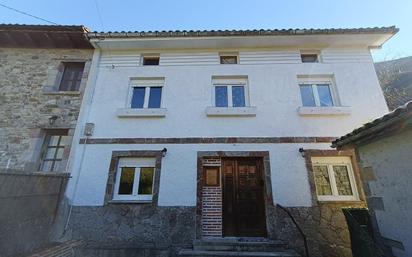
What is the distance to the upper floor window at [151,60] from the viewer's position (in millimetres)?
7633

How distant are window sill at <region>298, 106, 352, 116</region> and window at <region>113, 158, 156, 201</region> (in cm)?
474

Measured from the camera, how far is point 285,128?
626 centimetres

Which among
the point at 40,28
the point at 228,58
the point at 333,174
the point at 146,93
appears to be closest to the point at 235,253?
the point at 333,174

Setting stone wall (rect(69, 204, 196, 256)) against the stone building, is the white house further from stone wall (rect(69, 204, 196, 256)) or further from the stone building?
the stone building

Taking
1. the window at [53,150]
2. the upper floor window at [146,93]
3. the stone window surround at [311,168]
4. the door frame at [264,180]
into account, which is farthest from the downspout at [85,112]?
the stone window surround at [311,168]

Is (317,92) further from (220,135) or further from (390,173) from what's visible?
(390,173)

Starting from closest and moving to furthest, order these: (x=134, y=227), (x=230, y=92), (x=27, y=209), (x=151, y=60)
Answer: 1. (x=27, y=209)
2. (x=134, y=227)
3. (x=230, y=92)
4. (x=151, y=60)

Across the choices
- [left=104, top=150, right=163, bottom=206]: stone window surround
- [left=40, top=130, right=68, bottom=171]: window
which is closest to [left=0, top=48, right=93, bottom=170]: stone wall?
[left=40, top=130, right=68, bottom=171]: window

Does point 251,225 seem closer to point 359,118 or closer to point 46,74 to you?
point 359,118

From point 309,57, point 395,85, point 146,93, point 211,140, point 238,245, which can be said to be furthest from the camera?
point 395,85

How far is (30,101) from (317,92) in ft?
30.6

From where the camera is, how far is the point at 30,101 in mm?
→ 6871

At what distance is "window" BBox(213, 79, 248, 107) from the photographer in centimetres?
681

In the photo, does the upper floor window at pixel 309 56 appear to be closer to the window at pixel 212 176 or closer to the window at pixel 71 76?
the window at pixel 212 176
